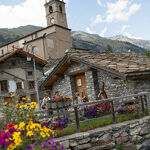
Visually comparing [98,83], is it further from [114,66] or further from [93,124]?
[93,124]

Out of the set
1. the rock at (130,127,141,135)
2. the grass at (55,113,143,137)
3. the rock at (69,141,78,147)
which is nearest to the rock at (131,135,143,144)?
the rock at (130,127,141,135)

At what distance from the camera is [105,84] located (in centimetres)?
1129

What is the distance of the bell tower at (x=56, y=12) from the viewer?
147 feet

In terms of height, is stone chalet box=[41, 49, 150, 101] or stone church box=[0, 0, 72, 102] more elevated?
stone church box=[0, 0, 72, 102]

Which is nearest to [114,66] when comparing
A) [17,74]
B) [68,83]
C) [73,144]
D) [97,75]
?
[97,75]

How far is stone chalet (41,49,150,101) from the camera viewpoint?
9906 millimetres

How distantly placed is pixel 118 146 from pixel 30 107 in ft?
11.2

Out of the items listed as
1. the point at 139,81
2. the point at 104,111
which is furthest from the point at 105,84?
the point at 104,111

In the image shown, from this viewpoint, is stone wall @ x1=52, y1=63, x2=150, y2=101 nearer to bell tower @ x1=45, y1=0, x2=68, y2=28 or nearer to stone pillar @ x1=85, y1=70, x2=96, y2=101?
stone pillar @ x1=85, y1=70, x2=96, y2=101

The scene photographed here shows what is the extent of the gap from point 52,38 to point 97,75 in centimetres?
2782

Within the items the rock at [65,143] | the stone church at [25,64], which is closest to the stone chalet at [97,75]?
the rock at [65,143]

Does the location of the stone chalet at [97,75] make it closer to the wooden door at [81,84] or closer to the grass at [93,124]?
the wooden door at [81,84]

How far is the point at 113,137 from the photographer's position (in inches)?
268

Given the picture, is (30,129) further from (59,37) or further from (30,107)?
(59,37)
